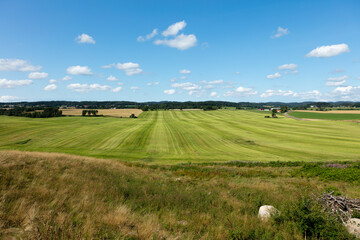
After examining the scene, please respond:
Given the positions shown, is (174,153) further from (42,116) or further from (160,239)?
(42,116)

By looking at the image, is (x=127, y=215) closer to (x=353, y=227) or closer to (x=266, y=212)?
(x=266, y=212)

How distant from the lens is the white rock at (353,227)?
624 centimetres

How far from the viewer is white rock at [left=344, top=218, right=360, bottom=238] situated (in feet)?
20.5

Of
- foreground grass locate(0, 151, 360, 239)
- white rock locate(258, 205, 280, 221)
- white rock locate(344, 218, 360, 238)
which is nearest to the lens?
foreground grass locate(0, 151, 360, 239)

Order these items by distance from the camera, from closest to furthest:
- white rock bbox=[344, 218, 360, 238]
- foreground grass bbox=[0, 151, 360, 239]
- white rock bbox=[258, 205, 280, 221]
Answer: foreground grass bbox=[0, 151, 360, 239]
white rock bbox=[344, 218, 360, 238]
white rock bbox=[258, 205, 280, 221]

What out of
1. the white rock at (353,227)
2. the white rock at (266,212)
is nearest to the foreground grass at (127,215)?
the white rock at (266,212)

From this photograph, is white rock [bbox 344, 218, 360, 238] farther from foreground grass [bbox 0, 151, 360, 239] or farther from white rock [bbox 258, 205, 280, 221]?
white rock [bbox 258, 205, 280, 221]

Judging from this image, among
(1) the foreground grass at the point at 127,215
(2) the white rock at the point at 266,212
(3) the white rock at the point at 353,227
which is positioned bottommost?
(2) the white rock at the point at 266,212

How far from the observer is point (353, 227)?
6570 millimetres

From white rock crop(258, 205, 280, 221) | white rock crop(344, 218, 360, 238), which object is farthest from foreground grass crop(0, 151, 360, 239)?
white rock crop(344, 218, 360, 238)

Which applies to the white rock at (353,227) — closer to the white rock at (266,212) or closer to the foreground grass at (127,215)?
the foreground grass at (127,215)

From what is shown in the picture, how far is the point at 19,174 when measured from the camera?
939cm

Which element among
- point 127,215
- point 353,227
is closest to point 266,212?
point 353,227

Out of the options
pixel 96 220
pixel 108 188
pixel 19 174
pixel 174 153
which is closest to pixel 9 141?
pixel 174 153
